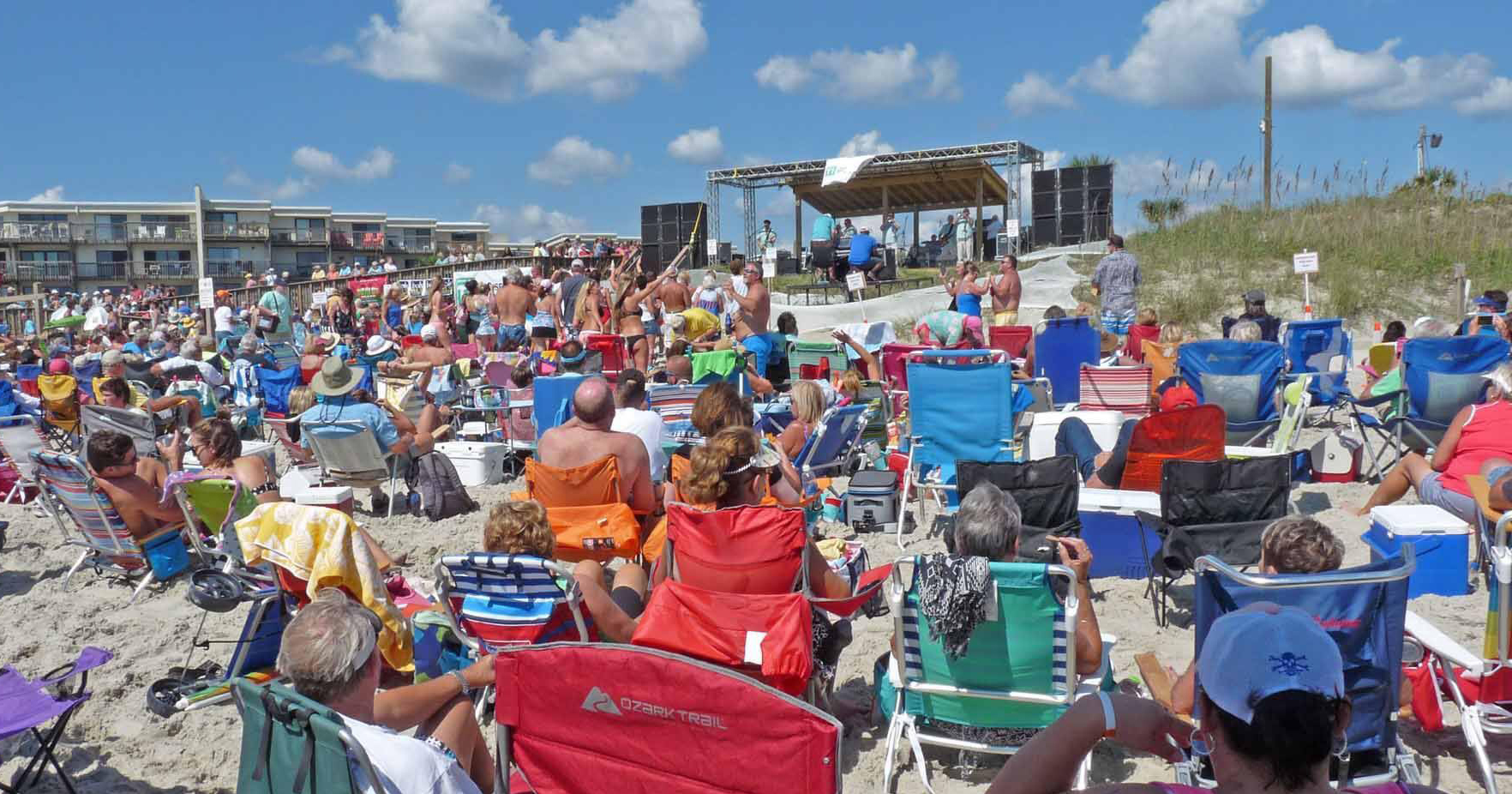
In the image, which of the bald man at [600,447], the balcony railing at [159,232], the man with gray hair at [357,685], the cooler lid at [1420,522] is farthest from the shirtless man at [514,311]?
the balcony railing at [159,232]

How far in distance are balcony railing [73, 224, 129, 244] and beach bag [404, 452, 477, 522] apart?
237 ft

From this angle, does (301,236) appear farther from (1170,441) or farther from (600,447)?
(1170,441)

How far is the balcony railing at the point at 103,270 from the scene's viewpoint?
65.1m

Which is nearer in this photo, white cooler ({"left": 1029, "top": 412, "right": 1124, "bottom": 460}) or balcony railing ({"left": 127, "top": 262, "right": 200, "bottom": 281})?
white cooler ({"left": 1029, "top": 412, "right": 1124, "bottom": 460})

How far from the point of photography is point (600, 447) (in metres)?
4.75

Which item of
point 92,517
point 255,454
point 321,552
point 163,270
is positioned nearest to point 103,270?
point 163,270

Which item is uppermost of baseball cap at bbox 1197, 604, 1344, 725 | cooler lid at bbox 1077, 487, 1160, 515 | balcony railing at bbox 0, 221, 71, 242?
balcony railing at bbox 0, 221, 71, 242

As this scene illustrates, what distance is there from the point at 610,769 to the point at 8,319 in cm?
2609

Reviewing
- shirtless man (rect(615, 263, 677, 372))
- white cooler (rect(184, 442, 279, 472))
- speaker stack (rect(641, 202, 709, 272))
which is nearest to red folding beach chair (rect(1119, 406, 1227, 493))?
white cooler (rect(184, 442, 279, 472))

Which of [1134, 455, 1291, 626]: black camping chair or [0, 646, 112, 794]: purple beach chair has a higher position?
[1134, 455, 1291, 626]: black camping chair

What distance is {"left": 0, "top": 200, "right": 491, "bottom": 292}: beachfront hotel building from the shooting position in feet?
211

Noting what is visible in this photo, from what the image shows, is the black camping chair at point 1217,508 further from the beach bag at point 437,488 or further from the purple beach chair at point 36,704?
the beach bag at point 437,488

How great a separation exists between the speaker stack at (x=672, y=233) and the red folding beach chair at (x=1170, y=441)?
18.0m

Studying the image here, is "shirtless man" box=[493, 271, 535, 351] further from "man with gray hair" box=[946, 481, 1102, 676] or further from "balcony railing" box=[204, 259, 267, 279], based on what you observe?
"balcony railing" box=[204, 259, 267, 279]
